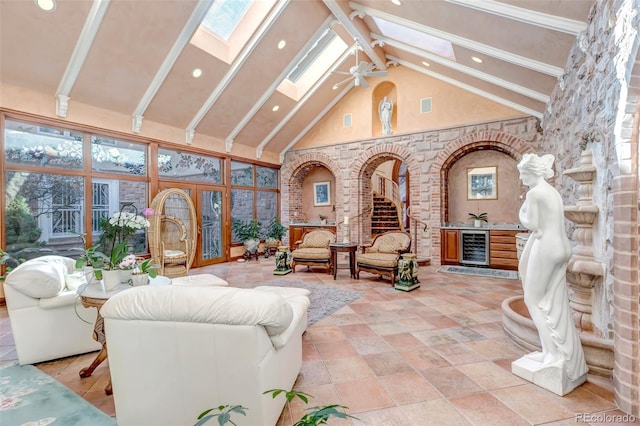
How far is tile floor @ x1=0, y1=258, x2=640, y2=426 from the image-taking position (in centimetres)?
186

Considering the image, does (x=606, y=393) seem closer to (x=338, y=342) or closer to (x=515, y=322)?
(x=515, y=322)

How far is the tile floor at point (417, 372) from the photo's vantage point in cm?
186

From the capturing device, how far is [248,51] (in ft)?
17.8

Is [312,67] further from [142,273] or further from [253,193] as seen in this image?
[142,273]

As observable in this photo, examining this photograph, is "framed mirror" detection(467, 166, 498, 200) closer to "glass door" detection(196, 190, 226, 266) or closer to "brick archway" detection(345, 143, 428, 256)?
"brick archway" detection(345, 143, 428, 256)

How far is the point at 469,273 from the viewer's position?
228 inches

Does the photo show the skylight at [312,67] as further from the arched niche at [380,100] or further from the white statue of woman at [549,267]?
the white statue of woman at [549,267]

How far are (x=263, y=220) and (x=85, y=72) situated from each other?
5.07m

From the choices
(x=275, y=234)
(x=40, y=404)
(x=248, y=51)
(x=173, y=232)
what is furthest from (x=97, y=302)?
(x=275, y=234)

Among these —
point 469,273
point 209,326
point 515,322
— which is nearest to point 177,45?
point 209,326

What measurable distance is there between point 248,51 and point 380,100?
387 cm

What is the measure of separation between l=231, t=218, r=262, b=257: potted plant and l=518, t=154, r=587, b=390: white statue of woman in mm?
6414

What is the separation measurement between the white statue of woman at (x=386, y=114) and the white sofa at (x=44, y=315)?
6.76m

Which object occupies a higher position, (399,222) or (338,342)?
(399,222)
